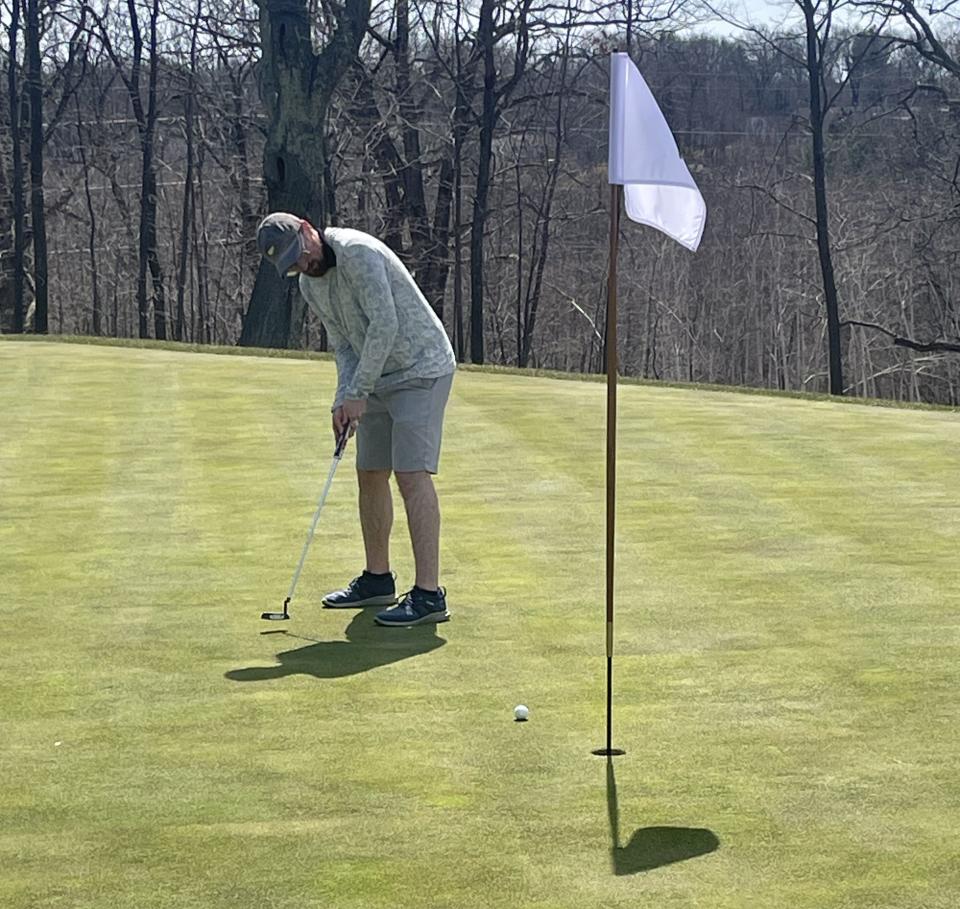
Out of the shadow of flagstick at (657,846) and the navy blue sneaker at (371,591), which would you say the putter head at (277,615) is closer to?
the navy blue sneaker at (371,591)

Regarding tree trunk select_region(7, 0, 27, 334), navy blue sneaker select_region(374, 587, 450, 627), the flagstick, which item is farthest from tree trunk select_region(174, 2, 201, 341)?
the flagstick

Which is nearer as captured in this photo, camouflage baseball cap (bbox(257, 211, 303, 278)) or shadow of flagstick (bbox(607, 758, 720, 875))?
shadow of flagstick (bbox(607, 758, 720, 875))

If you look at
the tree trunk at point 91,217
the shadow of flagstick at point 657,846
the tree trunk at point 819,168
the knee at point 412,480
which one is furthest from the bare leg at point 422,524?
the tree trunk at point 91,217

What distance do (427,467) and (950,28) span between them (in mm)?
32476

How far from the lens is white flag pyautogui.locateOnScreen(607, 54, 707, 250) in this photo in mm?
5441

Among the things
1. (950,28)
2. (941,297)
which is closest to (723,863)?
(950,28)

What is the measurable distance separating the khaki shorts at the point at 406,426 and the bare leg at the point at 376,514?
0.13m

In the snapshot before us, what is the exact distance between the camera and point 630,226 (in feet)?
176

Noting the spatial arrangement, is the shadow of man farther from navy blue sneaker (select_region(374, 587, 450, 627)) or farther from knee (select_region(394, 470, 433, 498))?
knee (select_region(394, 470, 433, 498))

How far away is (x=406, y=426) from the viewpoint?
711 centimetres

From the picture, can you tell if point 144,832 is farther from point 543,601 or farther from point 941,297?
point 941,297

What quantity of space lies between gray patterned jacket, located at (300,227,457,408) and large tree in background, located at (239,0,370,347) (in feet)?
69.5

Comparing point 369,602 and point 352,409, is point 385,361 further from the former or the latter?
point 369,602

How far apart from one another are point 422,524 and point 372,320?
34.2 inches
